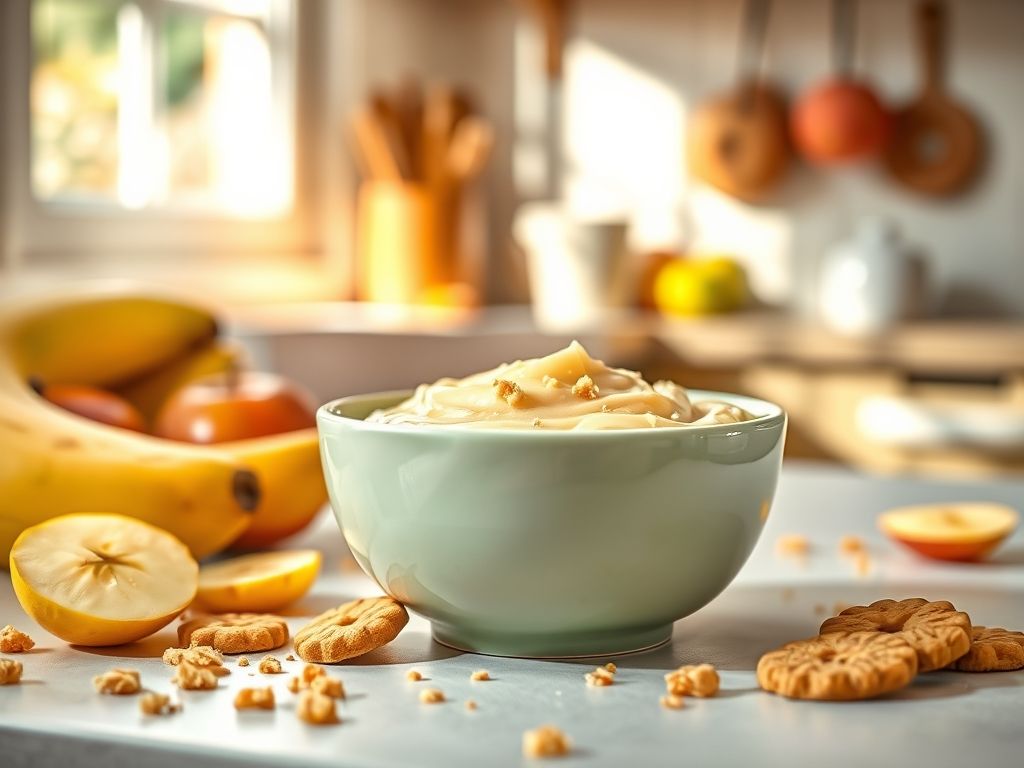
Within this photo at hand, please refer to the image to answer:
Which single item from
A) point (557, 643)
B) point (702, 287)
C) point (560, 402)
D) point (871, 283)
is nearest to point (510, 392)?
point (560, 402)

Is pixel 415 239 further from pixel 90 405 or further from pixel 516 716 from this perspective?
pixel 516 716

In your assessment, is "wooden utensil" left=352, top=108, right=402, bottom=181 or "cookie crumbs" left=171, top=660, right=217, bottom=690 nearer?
"cookie crumbs" left=171, top=660, right=217, bottom=690

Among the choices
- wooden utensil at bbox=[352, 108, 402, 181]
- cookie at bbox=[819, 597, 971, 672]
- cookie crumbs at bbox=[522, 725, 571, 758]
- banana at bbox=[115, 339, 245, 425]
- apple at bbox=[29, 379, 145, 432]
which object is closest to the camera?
cookie crumbs at bbox=[522, 725, 571, 758]

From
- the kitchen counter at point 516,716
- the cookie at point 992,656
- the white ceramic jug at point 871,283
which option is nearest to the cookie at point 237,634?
the kitchen counter at point 516,716

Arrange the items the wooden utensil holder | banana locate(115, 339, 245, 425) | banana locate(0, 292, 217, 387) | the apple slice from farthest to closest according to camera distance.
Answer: the wooden utensil holder < banana locate(115, 339, 245, 425) < banana locate(0, 292, 217, 387) < the apple slice

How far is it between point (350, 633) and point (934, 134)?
2.55 meters

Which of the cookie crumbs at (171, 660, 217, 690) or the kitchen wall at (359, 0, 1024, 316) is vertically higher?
the kitchen wall at (359, 0, 1024, 316)

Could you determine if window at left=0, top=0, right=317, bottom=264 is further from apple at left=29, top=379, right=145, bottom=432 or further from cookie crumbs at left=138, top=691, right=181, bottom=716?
cookie crumbs at left=138, top=691, right=181, bottom=716

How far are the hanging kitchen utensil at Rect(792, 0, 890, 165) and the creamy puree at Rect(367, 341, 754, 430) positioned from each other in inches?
86.7

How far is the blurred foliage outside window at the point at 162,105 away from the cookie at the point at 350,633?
1.76 metres

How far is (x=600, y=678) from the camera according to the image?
23.7 inches

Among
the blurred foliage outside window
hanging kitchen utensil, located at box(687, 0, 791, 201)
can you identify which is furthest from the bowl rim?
hanging kitchen utensil, located at box(687, 0, 791, 201)

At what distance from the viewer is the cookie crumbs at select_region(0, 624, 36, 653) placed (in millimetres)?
663

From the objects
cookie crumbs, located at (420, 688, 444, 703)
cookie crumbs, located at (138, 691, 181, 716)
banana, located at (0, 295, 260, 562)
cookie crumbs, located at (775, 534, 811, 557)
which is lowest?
cookie crumbs, located at (775, 534, 811, 557)
